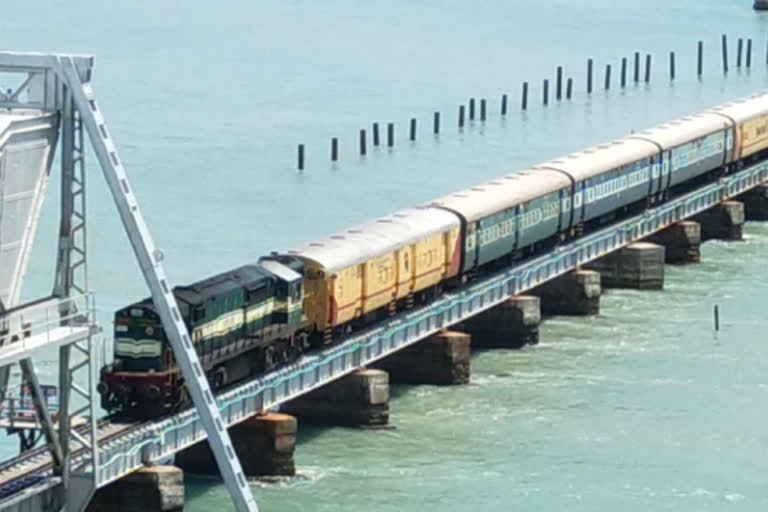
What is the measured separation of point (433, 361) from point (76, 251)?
23.8 meters

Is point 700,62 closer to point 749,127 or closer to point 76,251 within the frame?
point 749,127

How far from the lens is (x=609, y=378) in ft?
223

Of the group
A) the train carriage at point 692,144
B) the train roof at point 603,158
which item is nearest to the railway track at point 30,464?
the train roof at point 603,158

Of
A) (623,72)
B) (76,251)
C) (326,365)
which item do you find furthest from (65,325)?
(623,72)

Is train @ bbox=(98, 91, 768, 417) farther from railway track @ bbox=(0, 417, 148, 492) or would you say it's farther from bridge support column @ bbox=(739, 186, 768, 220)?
bridge support column @ bbox=(739, 186, 768, 220)

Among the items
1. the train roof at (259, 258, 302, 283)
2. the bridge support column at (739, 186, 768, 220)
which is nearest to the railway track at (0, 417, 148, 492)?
the train roof at (259, 258, 302, 283)

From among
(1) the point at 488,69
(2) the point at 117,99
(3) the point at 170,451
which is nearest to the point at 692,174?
(3) the point at 170,451

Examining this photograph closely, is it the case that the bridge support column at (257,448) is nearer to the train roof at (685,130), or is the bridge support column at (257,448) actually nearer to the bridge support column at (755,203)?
the train roof at (685,130)

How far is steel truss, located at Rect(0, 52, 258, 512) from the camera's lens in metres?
40.4

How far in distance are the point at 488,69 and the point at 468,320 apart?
9584 cm

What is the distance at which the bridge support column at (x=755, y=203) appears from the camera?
98.9 metres

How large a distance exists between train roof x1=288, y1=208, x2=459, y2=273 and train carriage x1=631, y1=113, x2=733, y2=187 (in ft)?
69.1

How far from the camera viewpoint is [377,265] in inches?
2404

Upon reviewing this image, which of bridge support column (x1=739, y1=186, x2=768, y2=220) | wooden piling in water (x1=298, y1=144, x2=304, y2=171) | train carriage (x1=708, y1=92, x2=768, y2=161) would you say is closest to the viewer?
train carriage (x1=708, y1=92, x2=768, y2=161)
